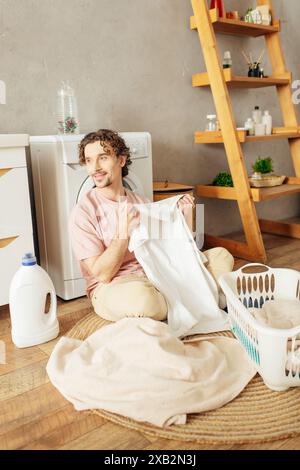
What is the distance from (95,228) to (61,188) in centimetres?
31

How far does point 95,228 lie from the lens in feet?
5.19

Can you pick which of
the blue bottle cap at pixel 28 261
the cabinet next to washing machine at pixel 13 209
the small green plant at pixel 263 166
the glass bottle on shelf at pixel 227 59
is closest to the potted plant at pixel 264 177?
the small green plant at pixel 263 166

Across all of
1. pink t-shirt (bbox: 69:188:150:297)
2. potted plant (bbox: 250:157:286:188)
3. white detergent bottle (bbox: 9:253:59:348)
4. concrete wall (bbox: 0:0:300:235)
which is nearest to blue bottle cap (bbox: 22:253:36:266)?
white detergent bottle (bbox: 9:253:59:348)

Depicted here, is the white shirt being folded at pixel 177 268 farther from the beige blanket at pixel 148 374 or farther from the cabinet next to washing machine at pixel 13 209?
the cabinet next to washing machine at pixel 13 209

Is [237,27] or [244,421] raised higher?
[237,27]

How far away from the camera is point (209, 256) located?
1754 mm

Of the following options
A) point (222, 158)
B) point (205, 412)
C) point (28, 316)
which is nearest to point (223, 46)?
point (222, 158)

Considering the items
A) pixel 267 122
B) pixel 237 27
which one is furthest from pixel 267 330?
pixel 237 27

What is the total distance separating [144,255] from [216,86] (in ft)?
4.20

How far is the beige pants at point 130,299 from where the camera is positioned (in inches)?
57.7

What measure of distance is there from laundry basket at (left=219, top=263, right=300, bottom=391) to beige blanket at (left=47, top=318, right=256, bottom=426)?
8cm

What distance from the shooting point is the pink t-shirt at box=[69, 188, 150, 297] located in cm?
154

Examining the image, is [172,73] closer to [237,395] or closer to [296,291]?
[296,291]

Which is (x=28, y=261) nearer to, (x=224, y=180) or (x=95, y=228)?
(x=95, y=228)
